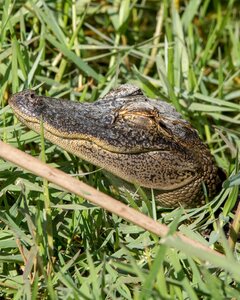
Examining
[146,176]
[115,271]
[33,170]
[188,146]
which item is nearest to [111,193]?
[146,176]

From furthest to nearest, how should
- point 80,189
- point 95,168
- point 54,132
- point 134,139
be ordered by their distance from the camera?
point 95,168 < point 134,139 < point 54,132 < point 80,189

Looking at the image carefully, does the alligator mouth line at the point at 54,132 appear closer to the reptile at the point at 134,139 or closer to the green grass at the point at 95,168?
the reptile at the point at 134,139

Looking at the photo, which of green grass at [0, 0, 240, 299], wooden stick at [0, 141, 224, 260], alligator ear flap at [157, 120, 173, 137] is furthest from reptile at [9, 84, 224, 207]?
wooden stick at [0, 141, 224, 260]

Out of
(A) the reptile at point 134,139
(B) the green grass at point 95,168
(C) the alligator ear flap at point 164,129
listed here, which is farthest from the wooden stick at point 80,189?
(C) the alligator ear flap at point 164,129

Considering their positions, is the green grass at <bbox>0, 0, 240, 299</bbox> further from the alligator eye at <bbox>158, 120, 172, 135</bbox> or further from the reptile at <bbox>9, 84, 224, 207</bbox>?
the alligator eye at <bbox>158, 120, 172, 135</bbox>

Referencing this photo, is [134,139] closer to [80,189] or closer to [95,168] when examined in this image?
[95,168]

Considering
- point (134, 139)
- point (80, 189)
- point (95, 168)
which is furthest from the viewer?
point (95, 168)

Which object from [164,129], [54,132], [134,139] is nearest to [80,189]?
[54,132]
